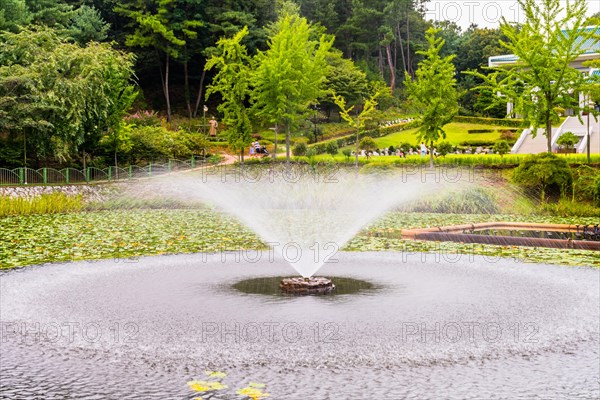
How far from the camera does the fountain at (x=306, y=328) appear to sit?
7910 millimetres

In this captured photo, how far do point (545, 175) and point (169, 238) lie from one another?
1891 centimetres

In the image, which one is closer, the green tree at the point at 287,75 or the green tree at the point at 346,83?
the green tree at the point at 287,75

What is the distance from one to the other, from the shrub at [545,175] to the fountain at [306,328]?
16726mm

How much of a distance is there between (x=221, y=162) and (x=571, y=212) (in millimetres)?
27218

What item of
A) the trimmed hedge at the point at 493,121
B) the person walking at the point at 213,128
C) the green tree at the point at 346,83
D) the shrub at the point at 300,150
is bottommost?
the shrub at the point at 300,150

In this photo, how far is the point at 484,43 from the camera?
92.5 metres

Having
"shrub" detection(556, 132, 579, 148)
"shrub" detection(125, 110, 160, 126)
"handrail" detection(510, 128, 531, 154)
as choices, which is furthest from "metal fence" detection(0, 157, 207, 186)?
"shrub" detection(556, 132, 579, 148)

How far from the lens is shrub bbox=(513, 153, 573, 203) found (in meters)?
32.3

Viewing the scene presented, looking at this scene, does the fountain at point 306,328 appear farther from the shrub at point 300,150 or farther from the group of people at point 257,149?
the group of people at point 257,149

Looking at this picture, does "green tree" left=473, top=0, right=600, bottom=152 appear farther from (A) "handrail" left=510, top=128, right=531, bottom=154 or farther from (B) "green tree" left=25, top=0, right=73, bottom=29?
(B) "green tree" left=25, top=0, right=73, bottom=29

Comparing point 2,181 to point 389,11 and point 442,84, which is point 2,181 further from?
point 389,11

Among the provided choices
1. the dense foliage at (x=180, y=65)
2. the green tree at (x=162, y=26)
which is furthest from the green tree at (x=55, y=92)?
the green tree at (x=162, y=26)

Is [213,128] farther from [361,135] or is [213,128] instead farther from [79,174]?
[79,174]

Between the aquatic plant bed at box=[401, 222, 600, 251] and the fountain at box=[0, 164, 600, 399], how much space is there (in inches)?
124
